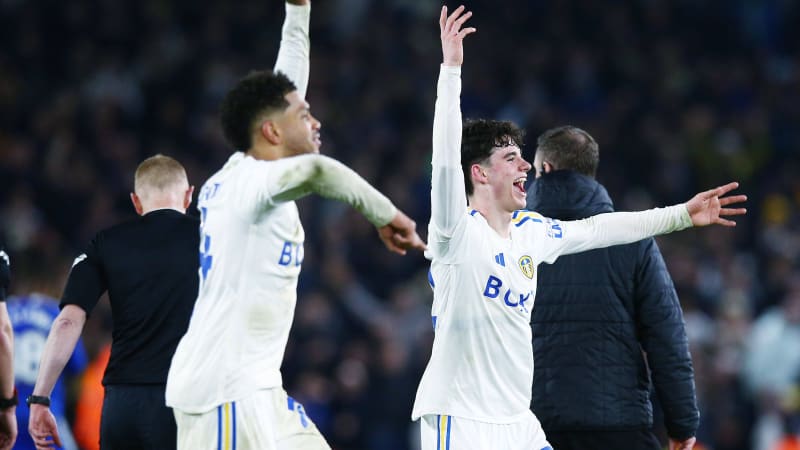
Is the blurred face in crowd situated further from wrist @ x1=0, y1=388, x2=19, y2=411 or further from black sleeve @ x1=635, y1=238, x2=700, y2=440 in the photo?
wrist @ x1=0, y1=388, x2=19, y2=411

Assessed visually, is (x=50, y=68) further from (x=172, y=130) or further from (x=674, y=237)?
(x=674, y=237)

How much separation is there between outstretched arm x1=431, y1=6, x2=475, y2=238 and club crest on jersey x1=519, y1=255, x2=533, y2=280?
0.53m

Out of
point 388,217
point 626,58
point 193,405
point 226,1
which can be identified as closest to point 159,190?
point 193,405

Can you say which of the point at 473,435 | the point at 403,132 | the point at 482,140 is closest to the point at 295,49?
the point at 482,140

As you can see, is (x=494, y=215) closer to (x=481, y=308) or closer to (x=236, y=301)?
(x=481, y=308)

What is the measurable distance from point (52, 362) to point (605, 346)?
98.8 inches

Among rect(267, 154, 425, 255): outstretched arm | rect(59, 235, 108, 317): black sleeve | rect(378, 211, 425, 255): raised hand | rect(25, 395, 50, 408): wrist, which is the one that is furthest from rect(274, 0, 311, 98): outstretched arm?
rect(25, 395, 50, 408): wrist

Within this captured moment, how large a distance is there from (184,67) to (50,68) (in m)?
1.50

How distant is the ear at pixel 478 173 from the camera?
16.8 feet

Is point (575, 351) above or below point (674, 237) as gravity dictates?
below

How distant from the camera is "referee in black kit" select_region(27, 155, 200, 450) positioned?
17.1 feet

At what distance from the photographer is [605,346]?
555cm

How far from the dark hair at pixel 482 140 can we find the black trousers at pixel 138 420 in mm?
1641

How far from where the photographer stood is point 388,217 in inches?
156
